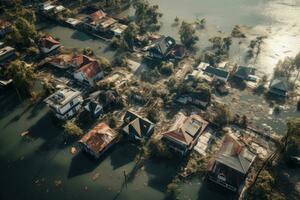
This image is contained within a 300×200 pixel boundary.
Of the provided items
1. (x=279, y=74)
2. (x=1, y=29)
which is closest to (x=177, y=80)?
(x=279, y=74)

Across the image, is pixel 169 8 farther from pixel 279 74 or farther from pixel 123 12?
pixel 279 74

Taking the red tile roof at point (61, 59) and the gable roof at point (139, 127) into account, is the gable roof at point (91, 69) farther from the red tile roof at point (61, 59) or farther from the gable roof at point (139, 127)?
the gable roof at point (139, 127)

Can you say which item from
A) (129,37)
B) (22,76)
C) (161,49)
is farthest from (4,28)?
(161,49)

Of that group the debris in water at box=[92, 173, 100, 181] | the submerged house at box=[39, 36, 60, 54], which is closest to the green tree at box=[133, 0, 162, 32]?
the submerged house at box=[39, 36, 60, 54]

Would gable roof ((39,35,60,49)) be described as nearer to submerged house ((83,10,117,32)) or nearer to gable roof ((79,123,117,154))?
submerged house ((83,10,117,32))

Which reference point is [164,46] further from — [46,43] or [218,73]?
[46,43]

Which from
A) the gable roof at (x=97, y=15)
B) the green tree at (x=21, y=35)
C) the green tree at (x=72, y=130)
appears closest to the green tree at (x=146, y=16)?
the gable roof at (x=97, y=15)
